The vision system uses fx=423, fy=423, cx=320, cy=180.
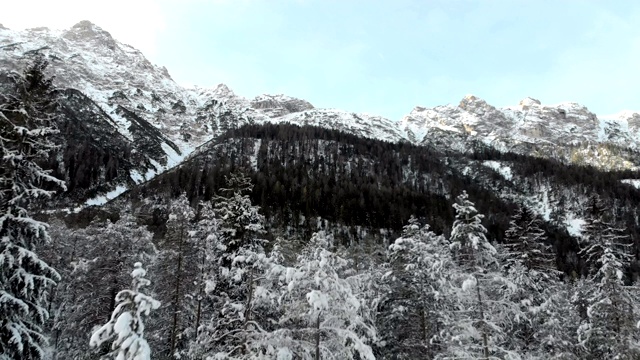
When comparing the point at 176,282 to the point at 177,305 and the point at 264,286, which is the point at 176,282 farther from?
the point at 264,286

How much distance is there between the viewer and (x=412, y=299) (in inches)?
856

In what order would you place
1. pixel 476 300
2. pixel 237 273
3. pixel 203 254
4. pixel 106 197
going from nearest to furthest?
pixel 237 273 → pixel 476 300 → pixel 203 254 → pixel 106 197

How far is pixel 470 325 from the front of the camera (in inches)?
637

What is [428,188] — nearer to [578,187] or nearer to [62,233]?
[578,187]

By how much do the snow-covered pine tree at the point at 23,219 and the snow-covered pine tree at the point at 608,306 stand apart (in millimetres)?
25115

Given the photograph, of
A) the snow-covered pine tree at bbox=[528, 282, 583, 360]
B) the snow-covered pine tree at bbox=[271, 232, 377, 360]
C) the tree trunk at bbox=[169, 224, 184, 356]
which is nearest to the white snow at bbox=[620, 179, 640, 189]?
the snow-covered pine tree at bbox=[528, 282, 583, 360]

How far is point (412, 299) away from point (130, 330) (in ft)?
52.6

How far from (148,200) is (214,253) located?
116554 millimetres

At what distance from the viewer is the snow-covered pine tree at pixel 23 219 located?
1374 cm

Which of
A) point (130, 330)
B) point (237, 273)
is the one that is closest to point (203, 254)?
point (237, 273)

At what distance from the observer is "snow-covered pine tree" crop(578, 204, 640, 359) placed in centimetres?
2212

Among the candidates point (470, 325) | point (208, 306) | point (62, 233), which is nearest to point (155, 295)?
point (208, 306)

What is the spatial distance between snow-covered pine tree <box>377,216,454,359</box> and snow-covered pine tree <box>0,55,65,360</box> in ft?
50.7

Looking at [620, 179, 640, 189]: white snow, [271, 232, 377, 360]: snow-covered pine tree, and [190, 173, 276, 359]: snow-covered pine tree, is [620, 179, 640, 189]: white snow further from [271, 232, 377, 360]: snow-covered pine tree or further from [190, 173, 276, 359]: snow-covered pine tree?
[271, 232, 377, 360]: snow-covered pine tree
